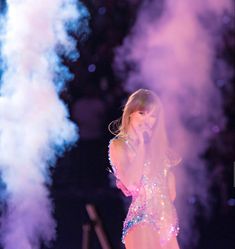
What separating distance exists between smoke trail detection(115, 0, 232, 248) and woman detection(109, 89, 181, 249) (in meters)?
3.90

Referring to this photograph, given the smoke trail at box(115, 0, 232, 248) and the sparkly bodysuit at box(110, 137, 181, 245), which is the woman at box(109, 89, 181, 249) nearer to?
the sparkly bodysuit at box(110, 137, 181, 245)

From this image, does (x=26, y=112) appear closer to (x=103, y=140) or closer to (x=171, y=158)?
(x=171, y=158)

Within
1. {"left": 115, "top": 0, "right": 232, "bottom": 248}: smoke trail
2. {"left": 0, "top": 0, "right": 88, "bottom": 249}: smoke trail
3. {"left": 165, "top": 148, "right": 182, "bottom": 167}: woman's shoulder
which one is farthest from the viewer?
{"left": 115, "top": 0, "right": 232, "bottom": 248}: smoke trail

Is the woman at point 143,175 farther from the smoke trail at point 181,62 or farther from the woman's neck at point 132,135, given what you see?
the smoke trail at point 181,62

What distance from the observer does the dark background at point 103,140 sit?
26.2 ft

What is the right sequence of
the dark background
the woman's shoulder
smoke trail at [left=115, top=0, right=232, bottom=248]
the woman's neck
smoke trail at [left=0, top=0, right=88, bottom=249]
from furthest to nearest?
the dark background, smoke trail at [left=115, top=0, right=232, bottom=248], smoke trail at [left=0, top=0, right=88, bottom=249], the woman's shoulder, the woman's neck

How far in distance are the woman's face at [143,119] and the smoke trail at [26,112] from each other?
267 cm

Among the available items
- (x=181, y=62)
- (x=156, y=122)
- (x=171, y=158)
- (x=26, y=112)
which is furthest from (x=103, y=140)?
(x=156, y=122)

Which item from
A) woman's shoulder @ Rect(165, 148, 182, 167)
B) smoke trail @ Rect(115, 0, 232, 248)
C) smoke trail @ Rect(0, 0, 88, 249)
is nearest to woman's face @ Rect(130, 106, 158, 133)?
woman's shoulder @ Rect(165, 148, 182, 167)

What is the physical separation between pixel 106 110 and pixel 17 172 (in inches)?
144

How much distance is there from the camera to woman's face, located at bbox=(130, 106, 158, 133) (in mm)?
3176

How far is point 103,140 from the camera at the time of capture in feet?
31.2

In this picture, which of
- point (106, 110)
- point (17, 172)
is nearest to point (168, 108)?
point (106, 110)

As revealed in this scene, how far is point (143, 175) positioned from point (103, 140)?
6.32 m
